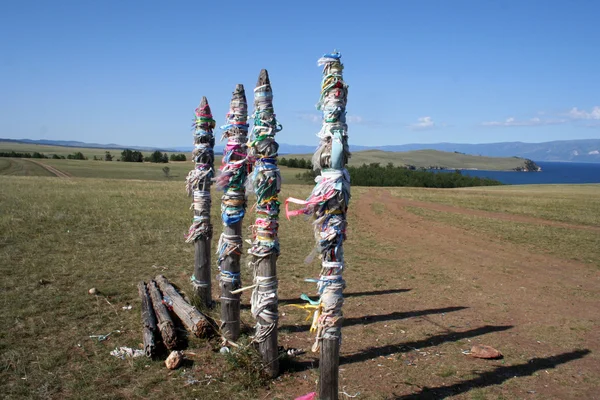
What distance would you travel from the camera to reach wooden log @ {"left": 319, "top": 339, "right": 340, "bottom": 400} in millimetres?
5266

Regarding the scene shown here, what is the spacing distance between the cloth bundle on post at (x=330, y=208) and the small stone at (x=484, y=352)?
342 centimetres

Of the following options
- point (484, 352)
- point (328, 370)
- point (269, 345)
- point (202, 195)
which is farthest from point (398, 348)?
point (202, 195)

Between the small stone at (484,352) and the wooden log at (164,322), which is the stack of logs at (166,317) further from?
the small stone at (484,352)

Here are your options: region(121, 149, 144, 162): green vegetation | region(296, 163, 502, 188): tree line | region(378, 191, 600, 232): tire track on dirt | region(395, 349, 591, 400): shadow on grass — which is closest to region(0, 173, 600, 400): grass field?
region(395, 349, 591, 400): shadow on grass

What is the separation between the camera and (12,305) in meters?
8.39

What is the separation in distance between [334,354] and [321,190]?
2027mm

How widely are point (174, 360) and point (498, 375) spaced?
5.05 metres

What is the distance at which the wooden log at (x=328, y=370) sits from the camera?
527cm

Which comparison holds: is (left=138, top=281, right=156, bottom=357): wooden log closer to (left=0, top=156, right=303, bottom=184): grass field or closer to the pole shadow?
the pole shadow

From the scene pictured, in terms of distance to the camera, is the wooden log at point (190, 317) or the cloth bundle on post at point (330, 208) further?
the wooden log at point (190, 317)

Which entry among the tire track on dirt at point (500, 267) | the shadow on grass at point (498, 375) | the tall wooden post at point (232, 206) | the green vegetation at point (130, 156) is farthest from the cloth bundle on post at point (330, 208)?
the green vegetation at point (130, 156)

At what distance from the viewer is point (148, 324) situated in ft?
23.6

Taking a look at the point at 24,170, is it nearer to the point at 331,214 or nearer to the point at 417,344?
the point at 417,344

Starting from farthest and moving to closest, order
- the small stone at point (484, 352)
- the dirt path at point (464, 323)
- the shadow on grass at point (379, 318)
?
the shadow on grass at point (379, 318) → the small stone at point (484, 352) → the dirt path at point (464, 323)
